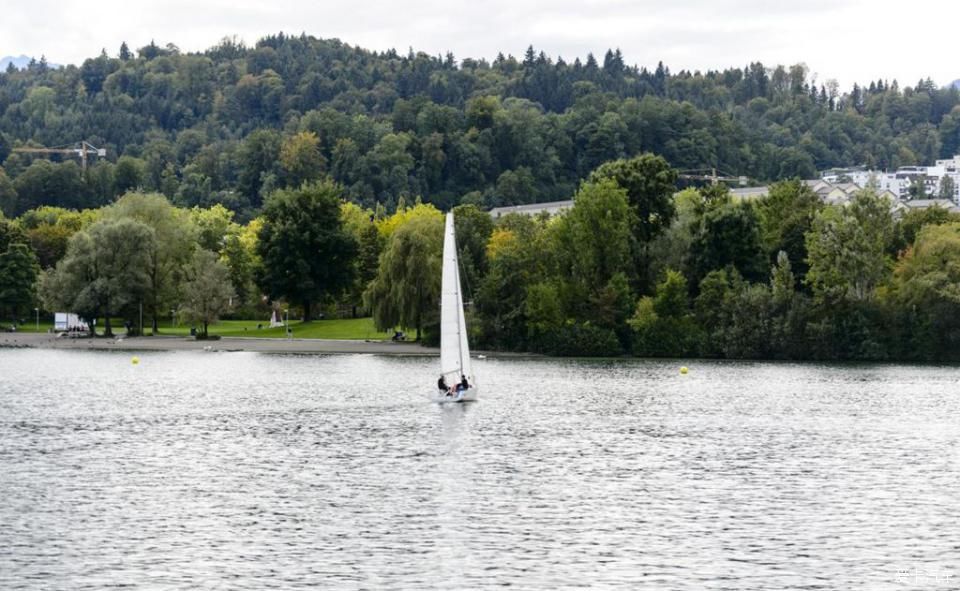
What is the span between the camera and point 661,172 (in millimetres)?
147250

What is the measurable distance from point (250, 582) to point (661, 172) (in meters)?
112

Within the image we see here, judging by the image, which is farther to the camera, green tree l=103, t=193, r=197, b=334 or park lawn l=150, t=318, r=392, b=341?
green tree l=103, t=193, r=197, b=334

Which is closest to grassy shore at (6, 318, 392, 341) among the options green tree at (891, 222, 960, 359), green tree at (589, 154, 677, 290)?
green tree at (589, 154, 677, 290)

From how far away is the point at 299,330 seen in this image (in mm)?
169250

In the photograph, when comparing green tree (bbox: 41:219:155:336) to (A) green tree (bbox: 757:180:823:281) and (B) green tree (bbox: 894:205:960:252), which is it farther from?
(B) green tree (bbox: 894:205:960:252)

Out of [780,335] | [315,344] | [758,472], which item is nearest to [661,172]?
[780,335]

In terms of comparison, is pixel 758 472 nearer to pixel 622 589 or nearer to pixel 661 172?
pixel 622 589

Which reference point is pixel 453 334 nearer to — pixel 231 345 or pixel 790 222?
pixel 231 345

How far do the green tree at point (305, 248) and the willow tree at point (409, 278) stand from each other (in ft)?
72.6

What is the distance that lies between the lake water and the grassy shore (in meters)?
61.6

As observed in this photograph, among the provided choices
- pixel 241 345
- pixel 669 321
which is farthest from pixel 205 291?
pixel 669 321

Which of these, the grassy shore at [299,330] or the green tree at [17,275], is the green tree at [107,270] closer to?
the grassy shore at [299,330]

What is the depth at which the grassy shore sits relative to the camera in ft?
535

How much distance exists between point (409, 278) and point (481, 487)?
279ft
